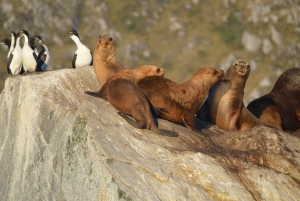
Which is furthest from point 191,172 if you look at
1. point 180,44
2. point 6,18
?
point 180,44

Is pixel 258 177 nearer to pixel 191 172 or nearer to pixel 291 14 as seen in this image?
pixel 191 172

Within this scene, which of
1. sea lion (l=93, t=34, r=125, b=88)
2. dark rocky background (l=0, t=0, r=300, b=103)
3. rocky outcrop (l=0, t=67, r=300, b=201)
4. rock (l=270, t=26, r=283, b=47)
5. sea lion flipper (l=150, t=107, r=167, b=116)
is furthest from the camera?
rock (l=270, t=26, r=283, b=47)

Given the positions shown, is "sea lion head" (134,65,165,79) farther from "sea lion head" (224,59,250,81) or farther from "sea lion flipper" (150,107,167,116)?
"sea lion head" (224,59,250,81)

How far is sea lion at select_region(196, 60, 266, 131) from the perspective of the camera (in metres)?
13.1

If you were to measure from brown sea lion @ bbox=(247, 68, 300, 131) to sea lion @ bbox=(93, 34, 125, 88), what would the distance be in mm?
3277

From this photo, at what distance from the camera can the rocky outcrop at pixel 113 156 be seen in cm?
888

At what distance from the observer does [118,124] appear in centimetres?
991

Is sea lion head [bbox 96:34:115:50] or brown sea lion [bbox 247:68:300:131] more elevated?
sea lion head [bbox 96:34:115:50]

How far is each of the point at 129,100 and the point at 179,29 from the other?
58.1 meters

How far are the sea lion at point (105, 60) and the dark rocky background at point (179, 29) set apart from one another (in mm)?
45005

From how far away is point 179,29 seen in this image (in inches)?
2675

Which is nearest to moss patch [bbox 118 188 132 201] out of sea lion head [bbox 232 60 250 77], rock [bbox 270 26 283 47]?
sea lion head [bbox 232 60 250 77]

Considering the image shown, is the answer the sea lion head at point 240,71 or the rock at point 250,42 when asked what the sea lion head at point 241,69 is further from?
the rock at point 250,42

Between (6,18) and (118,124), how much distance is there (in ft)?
171
